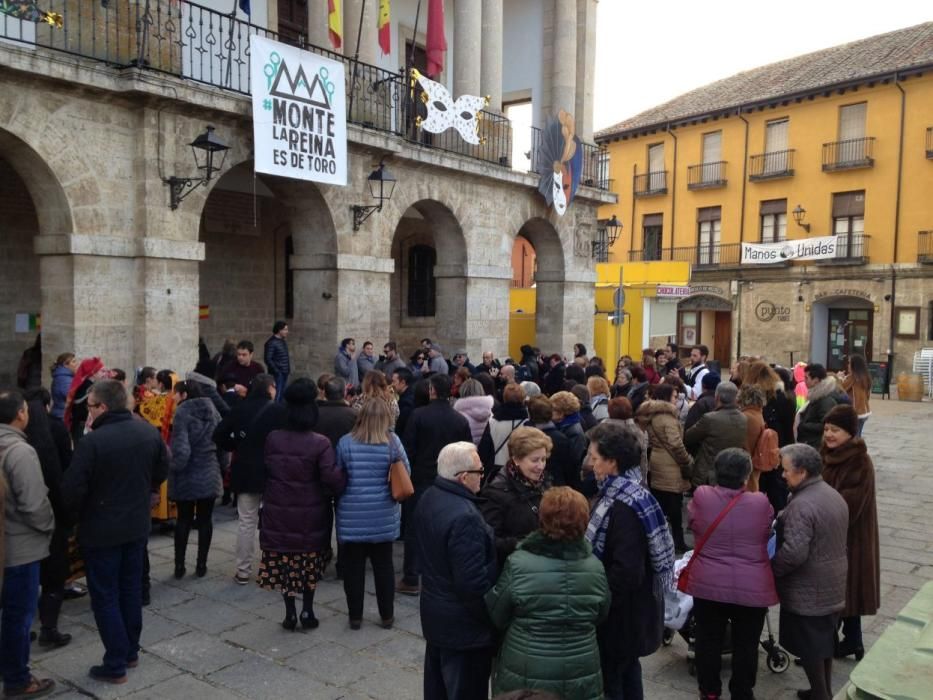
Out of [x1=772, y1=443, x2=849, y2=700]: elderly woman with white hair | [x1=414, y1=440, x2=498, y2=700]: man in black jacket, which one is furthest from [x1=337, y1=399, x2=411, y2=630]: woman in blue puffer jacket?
[x1=772, y1=443, x2=849, y2=700]: elderly woman with white hair

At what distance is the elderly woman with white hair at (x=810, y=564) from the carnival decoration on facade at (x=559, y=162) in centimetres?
1192

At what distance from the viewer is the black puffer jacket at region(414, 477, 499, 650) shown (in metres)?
3.28

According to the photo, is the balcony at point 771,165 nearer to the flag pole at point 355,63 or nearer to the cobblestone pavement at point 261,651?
the flag pole at point 355,63

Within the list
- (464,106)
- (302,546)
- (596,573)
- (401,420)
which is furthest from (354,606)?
(464,106)

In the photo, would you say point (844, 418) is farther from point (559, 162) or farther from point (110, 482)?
point (559, 162)

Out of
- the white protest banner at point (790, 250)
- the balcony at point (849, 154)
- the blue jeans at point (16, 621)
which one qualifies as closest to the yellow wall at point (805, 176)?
the balcony at point (849, 154)

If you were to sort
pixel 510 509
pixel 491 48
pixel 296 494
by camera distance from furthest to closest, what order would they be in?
1. pixel 491 48
2. pixel 296 494
3. pixel 510 509

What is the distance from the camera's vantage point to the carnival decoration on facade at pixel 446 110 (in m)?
12.6

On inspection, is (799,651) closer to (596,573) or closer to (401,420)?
(596,573)

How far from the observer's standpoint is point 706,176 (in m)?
32.4

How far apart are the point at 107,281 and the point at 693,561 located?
768 centimetres

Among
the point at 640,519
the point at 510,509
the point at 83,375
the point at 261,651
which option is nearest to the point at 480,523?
the point at 510,509

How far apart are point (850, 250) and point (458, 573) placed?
29.2 m

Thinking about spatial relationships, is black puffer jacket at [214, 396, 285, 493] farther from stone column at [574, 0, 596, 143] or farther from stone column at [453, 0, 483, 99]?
stone column at [574, 0, 596, 143]
